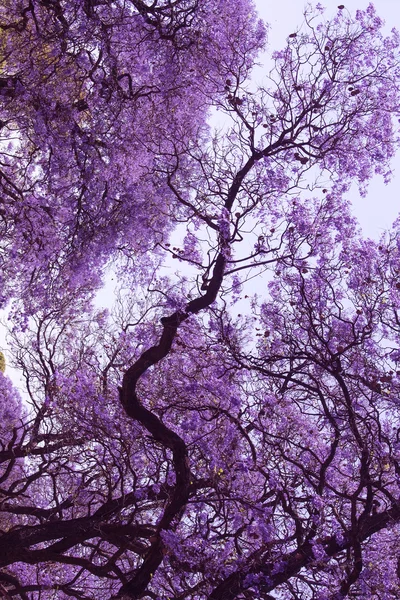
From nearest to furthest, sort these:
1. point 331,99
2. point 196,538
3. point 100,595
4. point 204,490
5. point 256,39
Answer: point 196,538, point 204,490, point 331,99, point 256,39, point 100,595

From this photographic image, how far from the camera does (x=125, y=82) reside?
11.1 m

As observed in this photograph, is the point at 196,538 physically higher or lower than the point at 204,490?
lower

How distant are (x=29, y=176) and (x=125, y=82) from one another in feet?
7.19

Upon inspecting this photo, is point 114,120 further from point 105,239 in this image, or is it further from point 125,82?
point 105,239

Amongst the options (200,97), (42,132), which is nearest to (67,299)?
(42,132)

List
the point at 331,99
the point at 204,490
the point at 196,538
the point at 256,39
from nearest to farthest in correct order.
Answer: the point at 196,538, the point at 204,490, the point at 331,99, the point at 256,39

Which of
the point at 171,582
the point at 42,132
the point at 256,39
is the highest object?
the point at 256,39

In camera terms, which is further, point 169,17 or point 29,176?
point 29,176

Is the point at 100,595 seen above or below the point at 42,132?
below

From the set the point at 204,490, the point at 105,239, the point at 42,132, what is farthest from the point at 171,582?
the point at 42,132

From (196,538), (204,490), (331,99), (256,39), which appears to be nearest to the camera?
(196,538)

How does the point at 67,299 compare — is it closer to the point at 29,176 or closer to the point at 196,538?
the point at 29,176

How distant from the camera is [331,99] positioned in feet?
32.4

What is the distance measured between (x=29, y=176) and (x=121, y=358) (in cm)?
337
